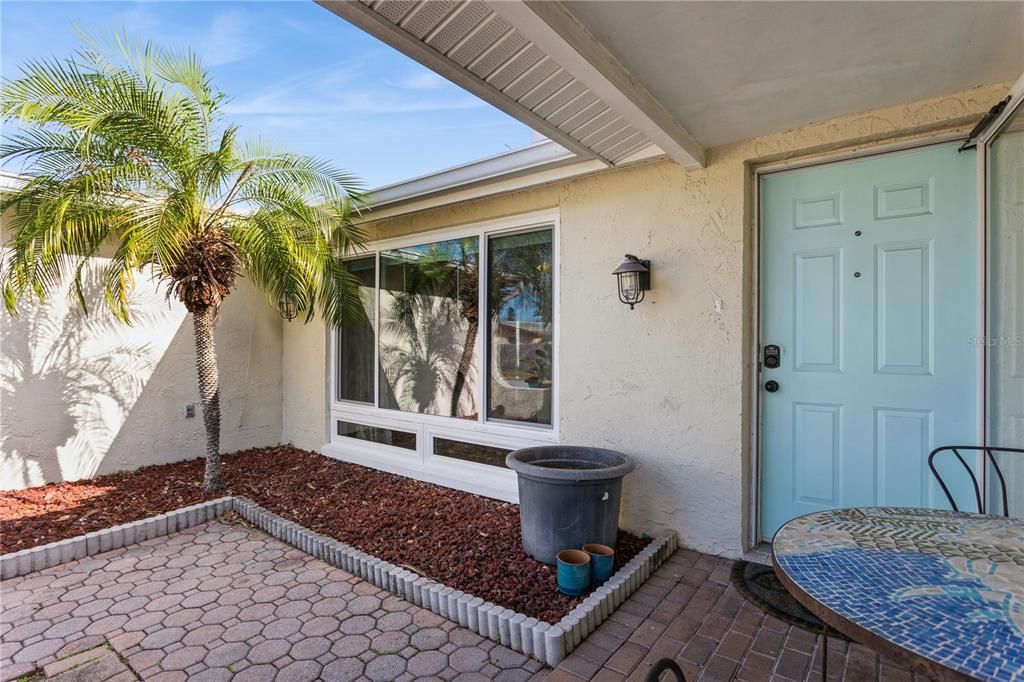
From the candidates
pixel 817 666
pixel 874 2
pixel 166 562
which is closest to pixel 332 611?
pixel 166 562

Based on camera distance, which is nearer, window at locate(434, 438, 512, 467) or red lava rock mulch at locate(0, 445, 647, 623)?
red lava rock mulch at locate(0, 445, 647, 623)

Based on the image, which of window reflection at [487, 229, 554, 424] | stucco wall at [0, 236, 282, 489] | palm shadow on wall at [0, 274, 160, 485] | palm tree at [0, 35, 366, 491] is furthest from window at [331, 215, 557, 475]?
palm shadow on wall at [0, 274, 160, 485]

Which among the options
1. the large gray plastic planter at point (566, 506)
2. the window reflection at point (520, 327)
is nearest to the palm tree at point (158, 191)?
the window reflection at point (520, 327)

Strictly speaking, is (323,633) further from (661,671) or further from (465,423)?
(465,423)

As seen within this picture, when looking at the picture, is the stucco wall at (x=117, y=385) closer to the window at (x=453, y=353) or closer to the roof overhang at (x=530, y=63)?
the window at (x=453, y=353)

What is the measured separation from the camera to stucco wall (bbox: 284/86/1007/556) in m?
3.06

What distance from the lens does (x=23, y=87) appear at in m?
3.54

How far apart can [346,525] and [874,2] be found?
4.25m

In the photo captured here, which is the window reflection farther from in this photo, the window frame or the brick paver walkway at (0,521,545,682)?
the brick paver walkway at (0,521,545,682)

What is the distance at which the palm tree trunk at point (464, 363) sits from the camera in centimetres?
459

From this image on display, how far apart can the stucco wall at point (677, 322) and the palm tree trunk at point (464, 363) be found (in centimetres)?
106

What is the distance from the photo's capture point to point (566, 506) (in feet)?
9.61

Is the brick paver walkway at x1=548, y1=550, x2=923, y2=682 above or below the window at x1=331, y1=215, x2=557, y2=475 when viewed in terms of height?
below

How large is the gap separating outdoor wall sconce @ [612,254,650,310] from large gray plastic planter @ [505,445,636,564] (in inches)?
44.4
